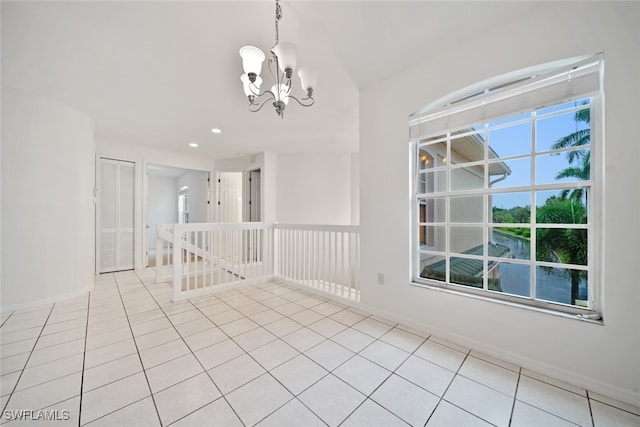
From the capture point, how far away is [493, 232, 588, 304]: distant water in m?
1.59

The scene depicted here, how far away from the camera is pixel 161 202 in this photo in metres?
8.09

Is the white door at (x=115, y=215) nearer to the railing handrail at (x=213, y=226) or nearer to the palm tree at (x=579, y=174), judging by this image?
the railing handrail at (x=213, y=226)

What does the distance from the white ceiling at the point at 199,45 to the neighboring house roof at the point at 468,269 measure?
175 cm

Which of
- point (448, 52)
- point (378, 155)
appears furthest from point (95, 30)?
point (448, 52)

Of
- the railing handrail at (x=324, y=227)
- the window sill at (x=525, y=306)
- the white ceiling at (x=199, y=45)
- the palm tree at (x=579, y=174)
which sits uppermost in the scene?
the white ceiling at (x=199, y=45)

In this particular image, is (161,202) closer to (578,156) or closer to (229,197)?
(229,197)

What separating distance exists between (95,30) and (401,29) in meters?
2.52

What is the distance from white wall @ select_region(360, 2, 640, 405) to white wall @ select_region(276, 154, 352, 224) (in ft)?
9.92

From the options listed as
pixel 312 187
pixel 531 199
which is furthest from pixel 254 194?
pixel 531 199

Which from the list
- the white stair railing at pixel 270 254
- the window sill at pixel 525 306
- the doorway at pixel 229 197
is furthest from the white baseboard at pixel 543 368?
the doorway at pixel 229 197

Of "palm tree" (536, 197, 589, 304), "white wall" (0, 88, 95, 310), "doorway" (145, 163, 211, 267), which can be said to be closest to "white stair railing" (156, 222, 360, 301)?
"white wall" (0, 88, 95, 310)

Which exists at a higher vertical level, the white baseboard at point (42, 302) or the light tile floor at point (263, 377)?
the white baseboard at point (42, 302)

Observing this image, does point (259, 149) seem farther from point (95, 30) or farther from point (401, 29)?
point (401, 29)

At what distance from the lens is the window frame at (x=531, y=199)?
1450 mm
